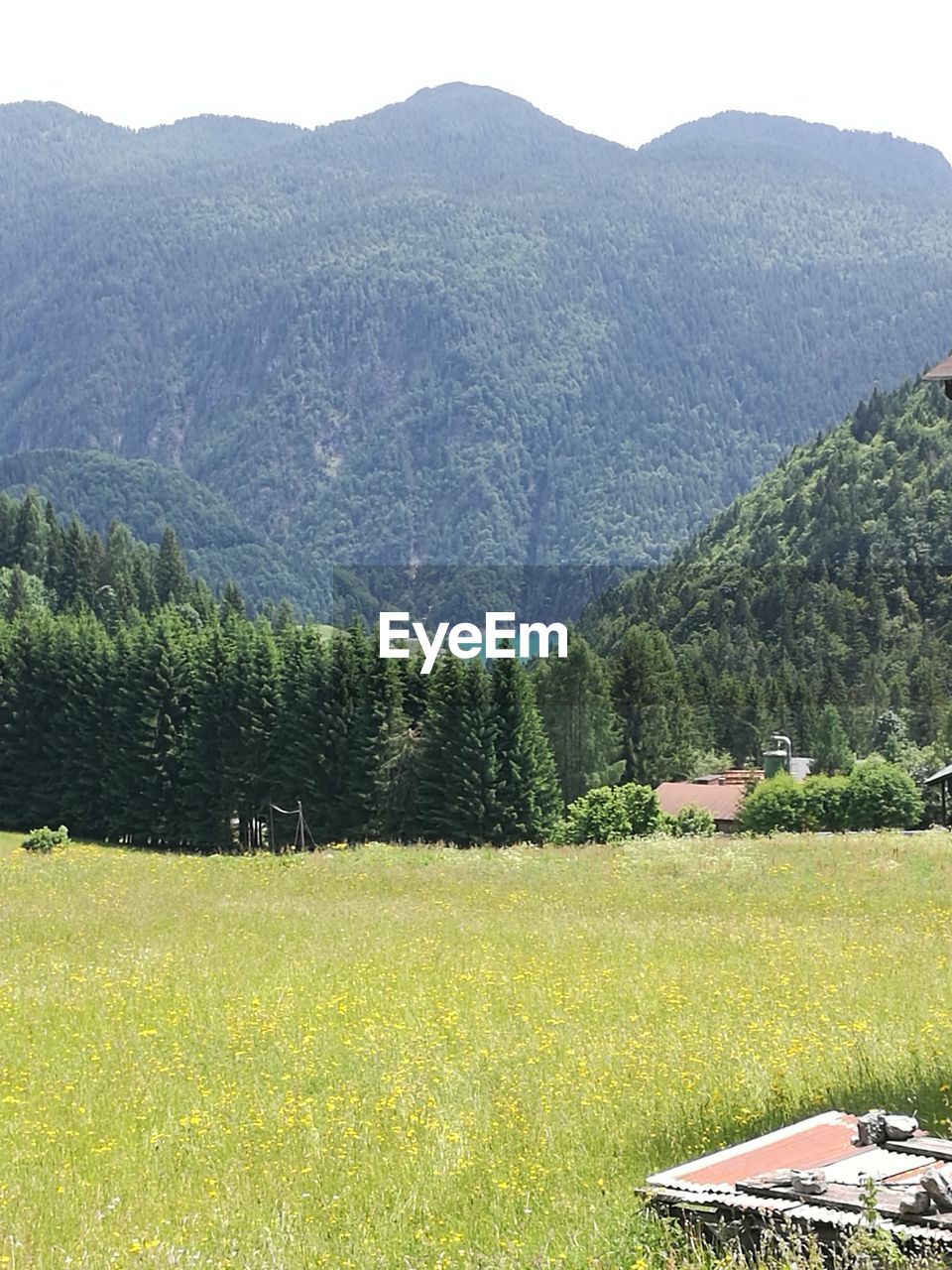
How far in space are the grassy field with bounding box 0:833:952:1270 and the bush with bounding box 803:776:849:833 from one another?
1716 inches

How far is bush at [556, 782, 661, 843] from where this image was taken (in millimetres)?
68312

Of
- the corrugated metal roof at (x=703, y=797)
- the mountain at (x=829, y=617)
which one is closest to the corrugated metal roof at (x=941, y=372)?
the corrugated metal roof at (x=703, y=797)

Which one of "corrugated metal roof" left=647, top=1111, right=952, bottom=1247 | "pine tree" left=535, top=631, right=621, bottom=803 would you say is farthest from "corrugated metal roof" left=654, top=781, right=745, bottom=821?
"corrugated metal roof" left=647, top=1111, right=952, bottom=1247

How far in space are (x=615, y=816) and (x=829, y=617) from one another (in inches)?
4097

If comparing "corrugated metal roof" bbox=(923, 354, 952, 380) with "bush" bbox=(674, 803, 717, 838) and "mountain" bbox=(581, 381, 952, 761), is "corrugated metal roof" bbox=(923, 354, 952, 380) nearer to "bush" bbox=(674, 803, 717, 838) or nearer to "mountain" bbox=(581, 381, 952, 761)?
"bush" bbox=(674, 803, 717, 838)

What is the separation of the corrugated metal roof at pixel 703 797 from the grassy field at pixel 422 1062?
67616 mm

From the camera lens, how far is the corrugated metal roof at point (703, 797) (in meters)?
100

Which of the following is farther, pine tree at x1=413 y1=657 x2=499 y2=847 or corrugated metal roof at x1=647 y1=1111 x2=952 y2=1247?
pine tree at x1=413 y1=657 x2=499 y2=847

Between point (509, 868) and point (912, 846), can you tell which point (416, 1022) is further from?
point (912, 846)

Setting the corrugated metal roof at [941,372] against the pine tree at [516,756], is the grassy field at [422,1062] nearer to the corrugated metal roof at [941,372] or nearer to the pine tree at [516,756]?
the corrugated metal roof at [941,372]

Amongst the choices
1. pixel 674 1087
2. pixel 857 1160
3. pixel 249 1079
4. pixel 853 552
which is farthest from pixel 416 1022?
pixel 853 552

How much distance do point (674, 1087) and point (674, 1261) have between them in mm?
5778

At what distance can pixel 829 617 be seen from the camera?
554 feet

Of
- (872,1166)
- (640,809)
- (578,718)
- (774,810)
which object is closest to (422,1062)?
(872,1166)
